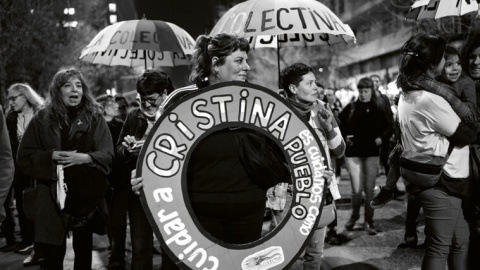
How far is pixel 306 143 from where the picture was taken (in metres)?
3.05

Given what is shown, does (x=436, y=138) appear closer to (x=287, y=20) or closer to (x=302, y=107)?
(x=302, y=107)

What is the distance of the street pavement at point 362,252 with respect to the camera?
5.77 meters

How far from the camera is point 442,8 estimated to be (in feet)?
16.9

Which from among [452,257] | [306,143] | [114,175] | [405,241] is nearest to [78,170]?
[114,175]

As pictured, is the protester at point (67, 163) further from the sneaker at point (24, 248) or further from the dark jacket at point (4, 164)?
the sneaker at point (24, 248)

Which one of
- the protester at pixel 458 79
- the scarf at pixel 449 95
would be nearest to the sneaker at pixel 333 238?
the protester at pixel 458 79

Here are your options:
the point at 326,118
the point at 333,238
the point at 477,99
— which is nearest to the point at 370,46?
the point at 333,238

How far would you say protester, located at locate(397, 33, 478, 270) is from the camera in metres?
3.77

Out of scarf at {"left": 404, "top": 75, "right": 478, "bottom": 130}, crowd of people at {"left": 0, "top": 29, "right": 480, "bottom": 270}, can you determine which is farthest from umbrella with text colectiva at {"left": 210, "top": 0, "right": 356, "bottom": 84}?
scarf at {"left": 404, "top": 75, "right": 478, "bottom": 130}

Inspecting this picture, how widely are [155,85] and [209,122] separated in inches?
89.2

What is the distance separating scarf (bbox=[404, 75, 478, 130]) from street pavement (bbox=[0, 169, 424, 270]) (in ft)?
7.61

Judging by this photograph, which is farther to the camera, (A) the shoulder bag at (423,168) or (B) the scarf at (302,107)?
(B) the scarf at (302,107)

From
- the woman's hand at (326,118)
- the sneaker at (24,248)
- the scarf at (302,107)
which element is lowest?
the sneaker at (24,248)

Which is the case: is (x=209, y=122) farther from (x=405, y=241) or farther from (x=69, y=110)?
(x=405, y=241)
